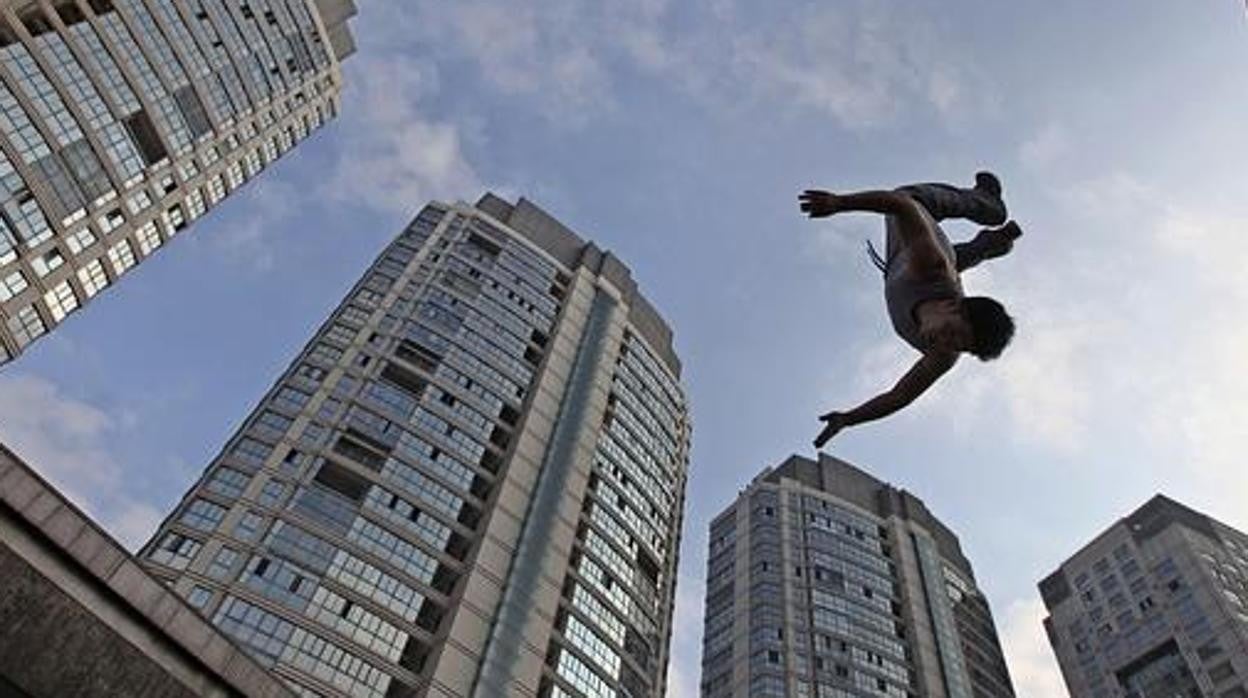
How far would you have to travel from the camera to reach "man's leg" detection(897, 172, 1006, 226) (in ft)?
15.1

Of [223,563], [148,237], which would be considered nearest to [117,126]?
[148,237]

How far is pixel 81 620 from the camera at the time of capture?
491 centimetres

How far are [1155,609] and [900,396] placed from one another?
91.4 m

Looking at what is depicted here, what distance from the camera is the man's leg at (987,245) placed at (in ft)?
17.0

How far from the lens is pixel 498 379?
207ft

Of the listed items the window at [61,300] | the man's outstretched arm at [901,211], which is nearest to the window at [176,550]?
the window at [61,300]

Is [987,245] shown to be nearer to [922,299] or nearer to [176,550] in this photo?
[922,299]

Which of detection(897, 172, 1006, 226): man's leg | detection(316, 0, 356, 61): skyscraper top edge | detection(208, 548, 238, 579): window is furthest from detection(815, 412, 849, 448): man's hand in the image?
detection(316, 0, 356, 61): skyscraper top edge

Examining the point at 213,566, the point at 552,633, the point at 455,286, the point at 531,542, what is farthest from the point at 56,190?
the point at 552,633

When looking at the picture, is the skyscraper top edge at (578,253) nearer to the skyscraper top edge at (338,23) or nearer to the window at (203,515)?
the skyscraper top edge at (338,23)

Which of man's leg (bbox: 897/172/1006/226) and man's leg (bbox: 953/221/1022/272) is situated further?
man's leg (bbox: 953/221/1022/272)

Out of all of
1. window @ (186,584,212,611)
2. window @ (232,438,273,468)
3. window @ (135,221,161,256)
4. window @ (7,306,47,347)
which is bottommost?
window @ (186,584,212,611)

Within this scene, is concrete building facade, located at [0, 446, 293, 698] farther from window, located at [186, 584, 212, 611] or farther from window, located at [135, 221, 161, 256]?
window, located at [135, 221, 161, 256]

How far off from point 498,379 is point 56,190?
28.4m
